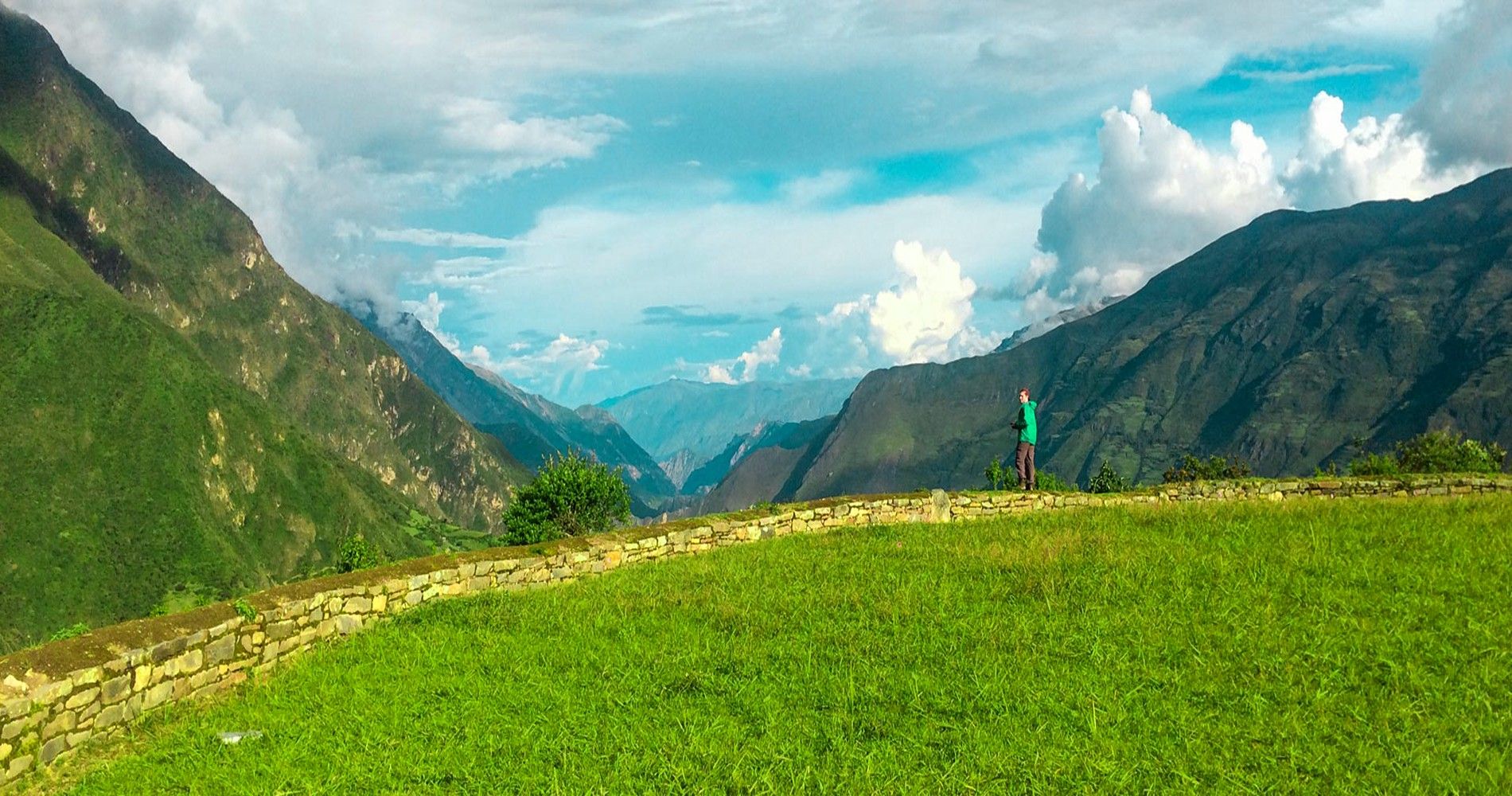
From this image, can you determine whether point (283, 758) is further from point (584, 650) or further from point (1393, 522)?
point (1393, 522)

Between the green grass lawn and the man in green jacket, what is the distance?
9.98 metres

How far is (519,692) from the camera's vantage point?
11.3 metres

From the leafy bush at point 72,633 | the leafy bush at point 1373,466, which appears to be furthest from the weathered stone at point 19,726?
the leafy bush at point 1373,466

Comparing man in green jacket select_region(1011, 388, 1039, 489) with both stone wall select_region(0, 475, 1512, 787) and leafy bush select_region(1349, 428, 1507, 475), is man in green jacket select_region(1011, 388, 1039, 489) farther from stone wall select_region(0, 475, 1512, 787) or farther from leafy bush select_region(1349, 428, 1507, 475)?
leafy bush select_region(1349, 428, 1507, 475)

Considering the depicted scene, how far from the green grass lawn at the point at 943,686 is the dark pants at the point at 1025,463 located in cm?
1065

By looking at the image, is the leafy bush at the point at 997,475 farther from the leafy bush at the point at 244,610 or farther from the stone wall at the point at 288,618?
the leafy bush at the point at 244,610

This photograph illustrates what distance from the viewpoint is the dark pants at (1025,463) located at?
27359mm

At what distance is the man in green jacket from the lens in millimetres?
26516

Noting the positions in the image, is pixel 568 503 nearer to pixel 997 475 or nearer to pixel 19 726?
pixel 997 475

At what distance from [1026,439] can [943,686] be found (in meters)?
17.8

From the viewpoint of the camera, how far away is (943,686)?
34.4 ft

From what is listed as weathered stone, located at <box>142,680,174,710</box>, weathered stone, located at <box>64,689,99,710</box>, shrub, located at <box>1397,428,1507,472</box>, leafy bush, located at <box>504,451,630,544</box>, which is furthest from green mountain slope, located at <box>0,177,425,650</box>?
shrub, located at <box>1397,428,1507,472</box>

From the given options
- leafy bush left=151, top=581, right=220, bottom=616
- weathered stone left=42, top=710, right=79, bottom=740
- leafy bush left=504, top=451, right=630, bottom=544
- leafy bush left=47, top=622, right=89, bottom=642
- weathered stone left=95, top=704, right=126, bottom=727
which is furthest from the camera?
leafy bush left=151, top=581, right=220, bottom=616

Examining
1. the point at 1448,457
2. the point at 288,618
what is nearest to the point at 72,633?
the point at 288,618
